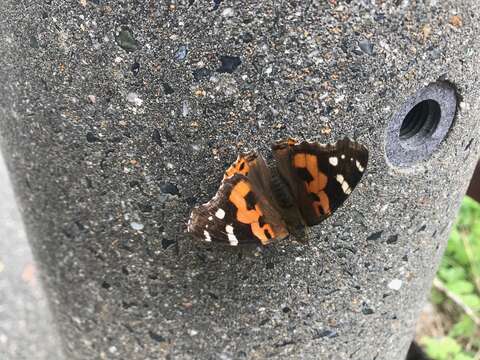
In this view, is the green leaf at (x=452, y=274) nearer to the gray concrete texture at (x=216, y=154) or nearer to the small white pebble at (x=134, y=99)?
the gray concrete texture at (x=216, y=154)

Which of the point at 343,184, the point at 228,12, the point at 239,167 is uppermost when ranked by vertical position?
the point at 228,12

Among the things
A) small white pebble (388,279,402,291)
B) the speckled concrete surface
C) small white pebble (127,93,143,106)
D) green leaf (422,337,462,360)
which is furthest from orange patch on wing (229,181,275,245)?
green leaf (422,337,462,360)

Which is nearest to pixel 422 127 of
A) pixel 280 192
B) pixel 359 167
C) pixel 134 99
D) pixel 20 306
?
pixel 359 167

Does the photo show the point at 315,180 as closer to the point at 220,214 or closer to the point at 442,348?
the point at 220,214

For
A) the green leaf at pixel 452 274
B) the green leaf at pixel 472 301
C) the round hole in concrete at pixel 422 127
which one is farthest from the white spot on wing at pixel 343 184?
the green leaf at pixel 452 274

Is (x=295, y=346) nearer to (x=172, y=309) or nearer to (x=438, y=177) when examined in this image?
(x=172, y=309)

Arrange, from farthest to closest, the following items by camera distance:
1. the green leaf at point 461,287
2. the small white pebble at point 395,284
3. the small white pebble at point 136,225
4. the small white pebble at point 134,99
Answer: the green leaf at point 461,287, the small white pebble at point 395,284, the small white pebble at point 136,225, the small white pebble at point 134,99

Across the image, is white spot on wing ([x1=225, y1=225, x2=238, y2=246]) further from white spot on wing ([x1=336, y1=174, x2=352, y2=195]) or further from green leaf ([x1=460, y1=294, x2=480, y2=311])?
green leaf ([x1=460, y1=294, x2=480, y2=311])
